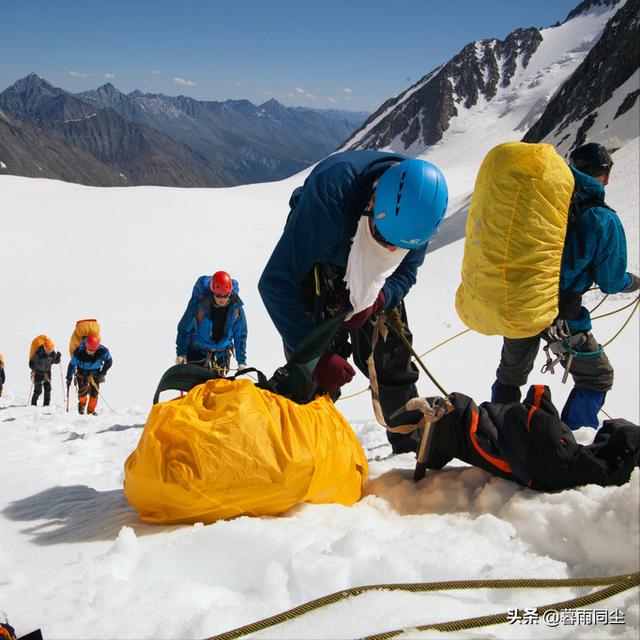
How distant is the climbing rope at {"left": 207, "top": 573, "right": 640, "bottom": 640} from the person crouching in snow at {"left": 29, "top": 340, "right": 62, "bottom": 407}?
31.8ft

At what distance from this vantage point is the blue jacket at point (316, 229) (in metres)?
2.88

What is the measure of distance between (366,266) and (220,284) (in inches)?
137

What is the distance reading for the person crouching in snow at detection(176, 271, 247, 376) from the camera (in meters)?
6.45

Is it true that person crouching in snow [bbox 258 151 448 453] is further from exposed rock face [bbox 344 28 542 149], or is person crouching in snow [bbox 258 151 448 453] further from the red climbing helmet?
exposed rock face [bbox 344 28 542 149]

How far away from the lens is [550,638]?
1.67 metres

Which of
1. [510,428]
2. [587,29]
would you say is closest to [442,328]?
[510,428]

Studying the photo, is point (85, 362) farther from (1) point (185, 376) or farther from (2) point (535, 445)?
(2) point (535, 445)

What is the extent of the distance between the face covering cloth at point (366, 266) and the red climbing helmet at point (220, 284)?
3.27 m

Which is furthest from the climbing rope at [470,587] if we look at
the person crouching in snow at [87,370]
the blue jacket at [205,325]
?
the person crouching in snow at [87,370]

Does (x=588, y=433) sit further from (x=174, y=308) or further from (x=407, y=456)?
(x=174, y=308)

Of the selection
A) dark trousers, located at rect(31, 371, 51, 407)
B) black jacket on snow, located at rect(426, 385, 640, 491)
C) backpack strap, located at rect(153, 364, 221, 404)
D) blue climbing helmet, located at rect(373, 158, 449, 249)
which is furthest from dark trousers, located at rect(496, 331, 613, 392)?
dark trousers, located at rect(31, 371, 51, 407)

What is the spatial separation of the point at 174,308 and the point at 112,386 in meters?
5.95

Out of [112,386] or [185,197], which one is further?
[185,197]

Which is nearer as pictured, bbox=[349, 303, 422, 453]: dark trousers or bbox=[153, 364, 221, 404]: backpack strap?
bbox=[153, 364, 221, 404]: backpack strap
